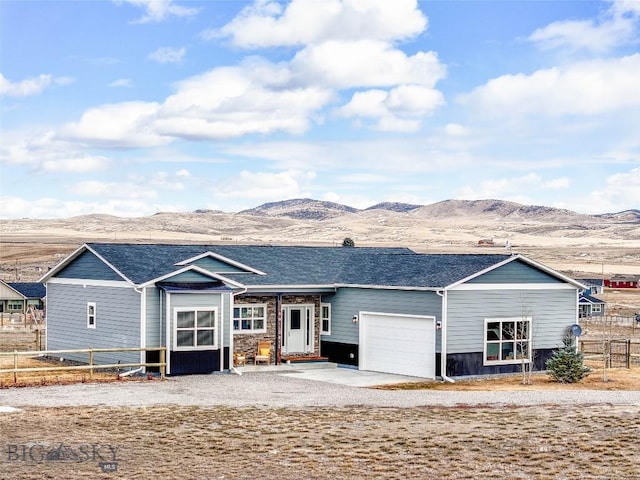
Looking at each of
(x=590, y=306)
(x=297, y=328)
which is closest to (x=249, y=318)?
(x=297, y=328)

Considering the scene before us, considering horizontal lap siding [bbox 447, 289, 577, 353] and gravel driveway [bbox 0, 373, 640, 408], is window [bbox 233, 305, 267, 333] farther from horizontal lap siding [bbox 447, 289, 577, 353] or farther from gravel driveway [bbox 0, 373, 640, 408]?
horizontal lap siding [bbox 447, 289, 577, 353]

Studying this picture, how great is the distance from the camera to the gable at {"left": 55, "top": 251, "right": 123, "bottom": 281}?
33062 mm

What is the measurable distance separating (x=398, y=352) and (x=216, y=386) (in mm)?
7383

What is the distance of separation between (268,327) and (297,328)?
1434 mm

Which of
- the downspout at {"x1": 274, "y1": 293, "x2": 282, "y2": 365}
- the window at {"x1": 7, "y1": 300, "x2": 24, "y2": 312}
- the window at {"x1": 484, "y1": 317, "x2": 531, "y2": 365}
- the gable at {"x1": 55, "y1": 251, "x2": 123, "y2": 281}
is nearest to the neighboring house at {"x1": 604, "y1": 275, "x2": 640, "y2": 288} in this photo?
the window at {"x1": 7, "y1": 300, "x2": 24, "y2": 312}

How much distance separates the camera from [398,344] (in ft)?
107

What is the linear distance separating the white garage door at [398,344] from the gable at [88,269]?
28.7 ft

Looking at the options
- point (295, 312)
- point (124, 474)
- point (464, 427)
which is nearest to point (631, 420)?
point (464, 427)

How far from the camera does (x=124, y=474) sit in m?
15.6

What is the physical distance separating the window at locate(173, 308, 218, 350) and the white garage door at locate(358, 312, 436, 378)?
544 centimetres

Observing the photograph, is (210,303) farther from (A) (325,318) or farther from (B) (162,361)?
(A) (325,318)

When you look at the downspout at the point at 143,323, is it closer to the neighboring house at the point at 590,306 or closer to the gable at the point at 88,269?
the gable at the point at 88,269

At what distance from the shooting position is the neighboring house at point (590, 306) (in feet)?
248

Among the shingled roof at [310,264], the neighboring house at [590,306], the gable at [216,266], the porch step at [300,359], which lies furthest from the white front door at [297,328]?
the neighboring house at [590,306]
